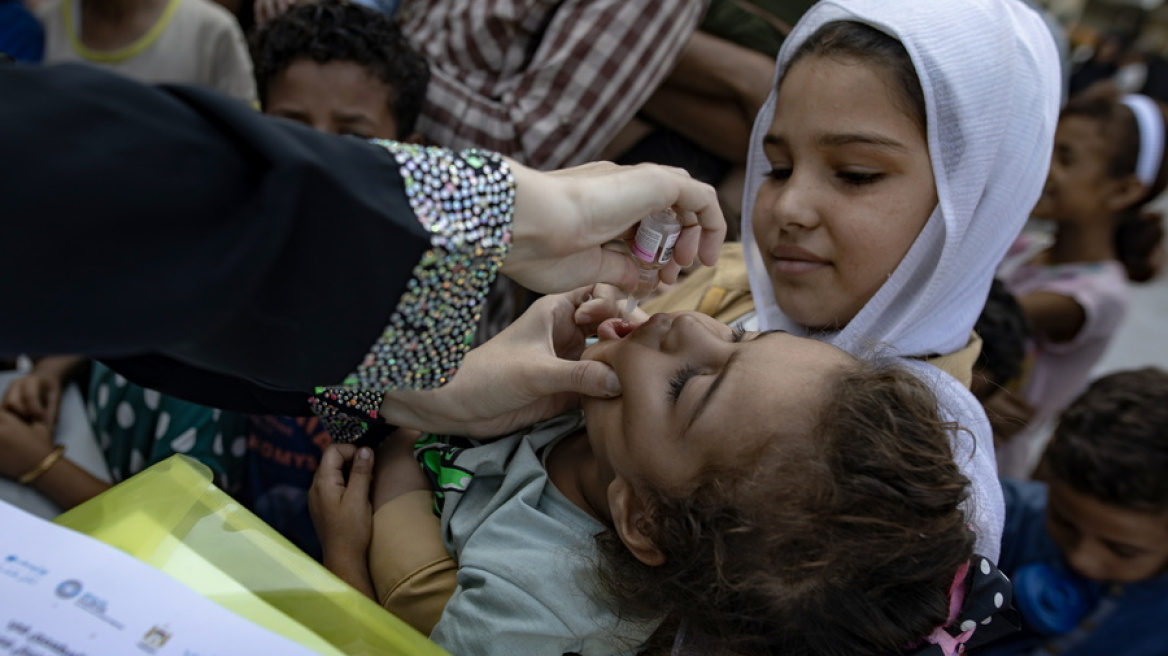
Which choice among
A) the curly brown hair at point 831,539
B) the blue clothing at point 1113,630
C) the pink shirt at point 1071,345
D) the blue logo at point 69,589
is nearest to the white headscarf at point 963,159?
the curly brown hair at point 831,539

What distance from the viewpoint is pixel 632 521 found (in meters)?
1.24

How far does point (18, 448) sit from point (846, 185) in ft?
6.26

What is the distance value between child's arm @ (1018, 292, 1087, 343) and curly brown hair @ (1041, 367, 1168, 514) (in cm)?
56

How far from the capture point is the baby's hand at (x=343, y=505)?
54.7 inches

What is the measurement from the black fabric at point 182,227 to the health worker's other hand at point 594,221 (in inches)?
7.4

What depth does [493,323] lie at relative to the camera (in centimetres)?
217

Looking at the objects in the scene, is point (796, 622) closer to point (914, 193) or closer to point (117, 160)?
point (914, 193)

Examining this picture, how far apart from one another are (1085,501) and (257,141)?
2.22 m

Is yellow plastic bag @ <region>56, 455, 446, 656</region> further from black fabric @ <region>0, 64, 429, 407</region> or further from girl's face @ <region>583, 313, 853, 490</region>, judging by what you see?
girl's face @ <region>583, 313, 853, 490</region>

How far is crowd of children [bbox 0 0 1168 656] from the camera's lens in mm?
1115

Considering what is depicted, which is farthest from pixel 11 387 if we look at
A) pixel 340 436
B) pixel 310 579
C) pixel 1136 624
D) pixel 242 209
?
pixel 1136 624

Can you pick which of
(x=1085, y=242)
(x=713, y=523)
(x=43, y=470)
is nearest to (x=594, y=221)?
(x=713, y=523)

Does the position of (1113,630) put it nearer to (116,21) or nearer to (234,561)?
(234,561)

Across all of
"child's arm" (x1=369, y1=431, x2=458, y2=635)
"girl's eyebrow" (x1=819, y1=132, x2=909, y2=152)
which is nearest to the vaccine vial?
"girl's eyebrow" (x1=819, y1=132, x2=909, y2=152)
